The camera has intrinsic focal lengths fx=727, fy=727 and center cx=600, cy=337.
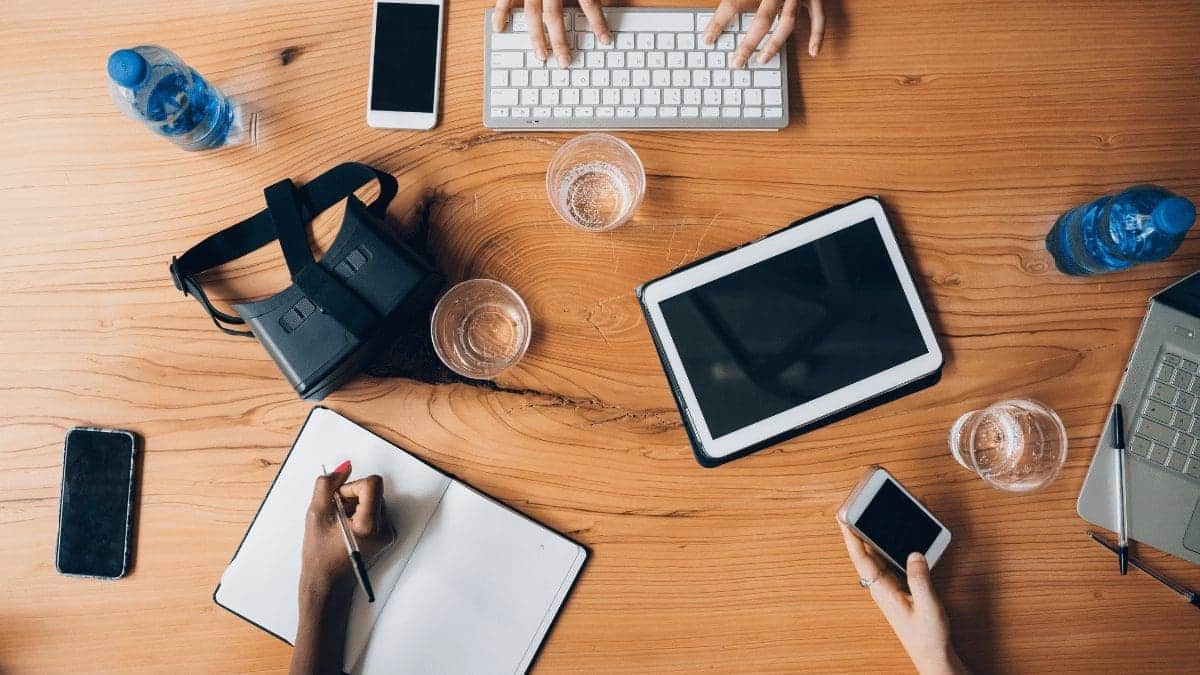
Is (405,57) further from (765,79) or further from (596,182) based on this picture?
(765,79)

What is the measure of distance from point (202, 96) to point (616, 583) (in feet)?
2.60

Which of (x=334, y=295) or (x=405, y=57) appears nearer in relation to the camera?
(x=334, y=295)

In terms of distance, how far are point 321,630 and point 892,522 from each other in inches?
27.5

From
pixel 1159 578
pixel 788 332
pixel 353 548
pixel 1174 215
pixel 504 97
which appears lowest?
pixel 1159 578

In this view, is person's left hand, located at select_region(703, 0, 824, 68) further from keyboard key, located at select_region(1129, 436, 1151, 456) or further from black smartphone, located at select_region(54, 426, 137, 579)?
black smartphone, located at select_region(54, 426, 137, 579)

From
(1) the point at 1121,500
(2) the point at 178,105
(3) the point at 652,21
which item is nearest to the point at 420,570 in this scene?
(2) the point at 178,105

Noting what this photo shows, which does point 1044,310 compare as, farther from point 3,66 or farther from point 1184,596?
point 3,66

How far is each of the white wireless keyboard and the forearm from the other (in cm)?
61

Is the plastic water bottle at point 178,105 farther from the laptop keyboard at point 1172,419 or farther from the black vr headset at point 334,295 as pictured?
the laptop keyboard at point 1172,419

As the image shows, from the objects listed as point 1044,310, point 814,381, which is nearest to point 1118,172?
point 1044,310

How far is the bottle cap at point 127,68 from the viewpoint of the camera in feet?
2.59

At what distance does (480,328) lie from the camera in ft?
3.09

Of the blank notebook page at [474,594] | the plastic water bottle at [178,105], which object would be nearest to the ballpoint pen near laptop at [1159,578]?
the blank notebook page at [474,594]

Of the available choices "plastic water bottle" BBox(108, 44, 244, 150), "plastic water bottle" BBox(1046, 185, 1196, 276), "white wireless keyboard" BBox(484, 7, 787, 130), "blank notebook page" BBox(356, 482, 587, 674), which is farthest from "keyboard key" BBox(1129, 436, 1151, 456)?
"plastic water bottle" BBox(108, 44, 244, 150)
